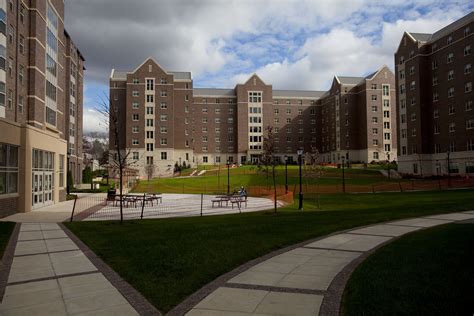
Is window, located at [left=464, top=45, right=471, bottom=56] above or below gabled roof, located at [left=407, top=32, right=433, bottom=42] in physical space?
below

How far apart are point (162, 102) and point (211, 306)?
8130 cm

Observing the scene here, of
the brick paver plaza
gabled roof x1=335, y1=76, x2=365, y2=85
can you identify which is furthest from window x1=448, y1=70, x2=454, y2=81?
the brick paver plaza

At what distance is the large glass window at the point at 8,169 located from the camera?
21.1 metres

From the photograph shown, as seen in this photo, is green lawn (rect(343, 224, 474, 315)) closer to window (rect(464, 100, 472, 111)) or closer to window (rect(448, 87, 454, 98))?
window (rect(464, 100, 472, 111))

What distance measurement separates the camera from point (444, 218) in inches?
658

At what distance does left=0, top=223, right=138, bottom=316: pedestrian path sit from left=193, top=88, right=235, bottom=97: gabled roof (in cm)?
9546

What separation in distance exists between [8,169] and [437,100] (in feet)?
201

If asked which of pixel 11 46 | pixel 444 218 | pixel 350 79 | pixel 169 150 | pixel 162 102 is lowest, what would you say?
pixel 444 218

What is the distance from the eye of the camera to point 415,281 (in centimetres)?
686

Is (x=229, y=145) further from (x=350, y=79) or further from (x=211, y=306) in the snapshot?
(x=211, y=306)

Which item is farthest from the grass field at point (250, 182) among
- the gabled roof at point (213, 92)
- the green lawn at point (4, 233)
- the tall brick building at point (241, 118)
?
the gabled roof at point (213, 92)

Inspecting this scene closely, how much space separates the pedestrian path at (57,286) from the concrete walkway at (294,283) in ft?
5.22

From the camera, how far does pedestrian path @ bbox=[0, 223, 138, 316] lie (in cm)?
590

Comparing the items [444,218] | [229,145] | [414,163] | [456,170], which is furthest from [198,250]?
[229,145]
